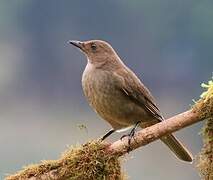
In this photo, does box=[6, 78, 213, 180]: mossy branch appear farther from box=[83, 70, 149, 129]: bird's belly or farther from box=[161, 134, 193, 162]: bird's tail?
box=[83, 70, 149, 129]: bird's belly

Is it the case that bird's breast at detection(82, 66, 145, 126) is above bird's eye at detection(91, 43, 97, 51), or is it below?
below

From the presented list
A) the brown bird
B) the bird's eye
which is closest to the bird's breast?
the brown bird

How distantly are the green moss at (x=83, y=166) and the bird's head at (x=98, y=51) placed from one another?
1466 mm

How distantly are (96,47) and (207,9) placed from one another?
57.0 feet

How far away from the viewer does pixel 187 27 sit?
1150 inches

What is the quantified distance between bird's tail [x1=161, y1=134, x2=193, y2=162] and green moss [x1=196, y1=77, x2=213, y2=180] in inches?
32.5

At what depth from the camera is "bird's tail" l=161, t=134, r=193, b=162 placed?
20.3ft

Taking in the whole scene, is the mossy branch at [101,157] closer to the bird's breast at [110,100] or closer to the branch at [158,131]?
the branch at [158,131]

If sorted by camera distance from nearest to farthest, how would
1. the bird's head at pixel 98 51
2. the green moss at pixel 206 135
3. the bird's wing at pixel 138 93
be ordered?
the green moss at pixel 206 135 < the bird's wing at pixel 138 93 < the bird's head at pixel 98 51

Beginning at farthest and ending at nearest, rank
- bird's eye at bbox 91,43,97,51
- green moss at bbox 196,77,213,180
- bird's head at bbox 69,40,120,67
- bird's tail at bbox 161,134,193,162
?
bird's eye at bbox 91,43,97,51 < bird's head at bbox 69,40,120,67 < bird's tail at bbox 161,134,193,162 < green moss at bbox 196,77,213,180

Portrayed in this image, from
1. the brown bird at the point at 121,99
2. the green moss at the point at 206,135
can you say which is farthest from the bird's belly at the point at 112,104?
the green moss at the point at 206,135

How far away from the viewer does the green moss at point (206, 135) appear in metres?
5.23

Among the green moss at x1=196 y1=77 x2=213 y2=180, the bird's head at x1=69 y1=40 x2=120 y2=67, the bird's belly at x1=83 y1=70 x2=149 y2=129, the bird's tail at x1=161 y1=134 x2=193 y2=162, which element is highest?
the bird's head at x1=69 y1=40 x2=120 y2=67

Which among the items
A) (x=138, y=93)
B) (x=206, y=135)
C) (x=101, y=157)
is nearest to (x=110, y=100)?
(x=138, y=93)
